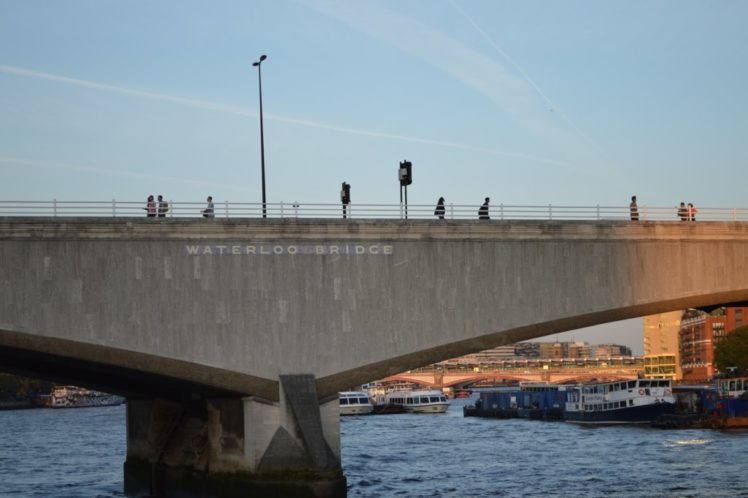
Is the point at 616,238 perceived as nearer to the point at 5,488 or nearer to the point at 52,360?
the point at 52,360

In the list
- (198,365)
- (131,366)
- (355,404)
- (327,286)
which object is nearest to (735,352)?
(355,404)

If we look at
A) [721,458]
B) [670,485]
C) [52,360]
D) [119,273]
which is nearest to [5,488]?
[52,360]

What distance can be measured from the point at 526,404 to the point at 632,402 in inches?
1437

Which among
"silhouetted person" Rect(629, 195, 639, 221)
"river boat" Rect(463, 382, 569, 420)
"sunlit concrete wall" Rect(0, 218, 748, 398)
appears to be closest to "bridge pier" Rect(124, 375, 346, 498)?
"sunlit concrete wall" Rect(0, 218, 748, 398)

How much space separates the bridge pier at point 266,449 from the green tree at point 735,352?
139 metres

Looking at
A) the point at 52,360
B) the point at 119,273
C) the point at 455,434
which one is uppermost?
the point at 119,273

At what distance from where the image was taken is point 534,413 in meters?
137

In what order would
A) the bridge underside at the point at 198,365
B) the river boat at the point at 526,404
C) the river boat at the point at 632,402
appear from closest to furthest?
the bridge underside at the point at 198,365 → the river boat at the point at 632,402 → the river boat at the point at 526,404

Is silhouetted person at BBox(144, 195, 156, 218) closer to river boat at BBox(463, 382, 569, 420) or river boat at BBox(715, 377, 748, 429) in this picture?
river boat at BBox(715, 377, 748, 429)

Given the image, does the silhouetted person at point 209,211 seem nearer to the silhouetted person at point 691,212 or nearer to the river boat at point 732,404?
the silhouetted person at point 691,212

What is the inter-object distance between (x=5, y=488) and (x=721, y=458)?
140ft

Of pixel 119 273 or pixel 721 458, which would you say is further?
pixel 721 458

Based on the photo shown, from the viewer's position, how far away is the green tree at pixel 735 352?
17638cm

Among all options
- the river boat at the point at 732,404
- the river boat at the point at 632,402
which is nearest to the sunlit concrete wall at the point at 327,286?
the river boat at the point at 732,404
